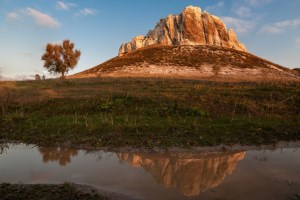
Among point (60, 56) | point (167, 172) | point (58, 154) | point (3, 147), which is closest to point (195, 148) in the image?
point (167, 172)

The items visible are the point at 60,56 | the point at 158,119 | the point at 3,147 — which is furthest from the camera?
the point at 60,56

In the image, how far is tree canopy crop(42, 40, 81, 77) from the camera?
208ft

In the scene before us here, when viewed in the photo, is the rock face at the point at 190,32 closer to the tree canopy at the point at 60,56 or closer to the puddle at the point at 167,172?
the tree canopy at the point at 60,56

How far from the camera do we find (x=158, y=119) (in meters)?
15.6

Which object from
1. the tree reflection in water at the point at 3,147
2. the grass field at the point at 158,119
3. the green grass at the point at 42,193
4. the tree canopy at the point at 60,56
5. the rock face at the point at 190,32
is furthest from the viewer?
the rock face at the point at 190,32

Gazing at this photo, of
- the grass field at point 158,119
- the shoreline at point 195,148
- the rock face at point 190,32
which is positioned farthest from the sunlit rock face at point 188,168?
the rock face at point 190,32

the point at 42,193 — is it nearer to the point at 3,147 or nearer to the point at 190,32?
the point at 3,147

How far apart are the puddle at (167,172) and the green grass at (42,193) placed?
26.9 inches

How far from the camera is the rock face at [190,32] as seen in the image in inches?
4222

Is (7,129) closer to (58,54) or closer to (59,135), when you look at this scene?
(59,135)

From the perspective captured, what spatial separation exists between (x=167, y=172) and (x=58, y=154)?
4.62 metres

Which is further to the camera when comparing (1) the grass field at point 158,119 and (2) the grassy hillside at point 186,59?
(2) the grassy hillside at point 186,59

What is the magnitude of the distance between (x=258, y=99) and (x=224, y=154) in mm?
10872

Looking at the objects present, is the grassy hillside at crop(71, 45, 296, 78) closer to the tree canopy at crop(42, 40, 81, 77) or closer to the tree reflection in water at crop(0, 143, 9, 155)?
the tree canopy at crop(42, 40, 81, 77)
